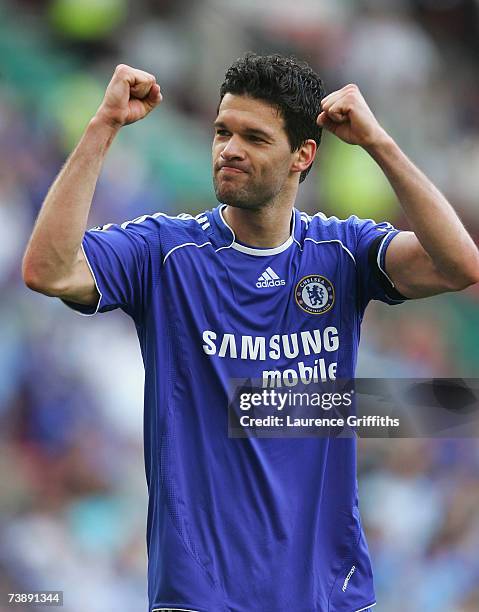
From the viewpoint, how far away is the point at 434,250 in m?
2.42

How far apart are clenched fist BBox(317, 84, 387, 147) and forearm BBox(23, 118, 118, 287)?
0.58 m

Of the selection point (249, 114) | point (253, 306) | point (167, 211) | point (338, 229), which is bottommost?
point (253, 306)

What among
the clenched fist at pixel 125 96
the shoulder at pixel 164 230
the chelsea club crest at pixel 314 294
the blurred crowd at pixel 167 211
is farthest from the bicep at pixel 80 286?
the blurred crowd at pixel 167 211

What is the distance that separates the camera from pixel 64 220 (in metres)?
2.19

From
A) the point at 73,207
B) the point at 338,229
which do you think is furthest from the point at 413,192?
the point at 73,207

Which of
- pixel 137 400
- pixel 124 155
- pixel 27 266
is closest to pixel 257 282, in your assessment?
pixel 27 266

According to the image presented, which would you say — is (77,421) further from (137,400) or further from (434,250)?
(434,250)

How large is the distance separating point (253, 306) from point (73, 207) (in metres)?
0.57

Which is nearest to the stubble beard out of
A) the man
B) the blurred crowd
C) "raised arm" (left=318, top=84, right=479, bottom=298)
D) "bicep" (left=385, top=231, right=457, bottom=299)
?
the man

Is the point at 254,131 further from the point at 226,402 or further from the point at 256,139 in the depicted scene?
the point at 226,402

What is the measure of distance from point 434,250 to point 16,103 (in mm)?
2959

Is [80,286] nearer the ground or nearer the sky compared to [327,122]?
nearer the ground

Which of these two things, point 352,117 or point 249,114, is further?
point 249,114

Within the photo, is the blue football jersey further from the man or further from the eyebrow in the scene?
the eyebrow
